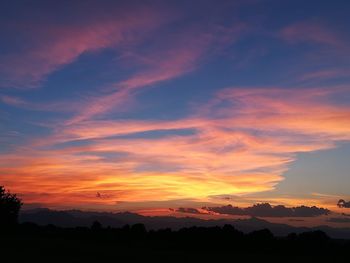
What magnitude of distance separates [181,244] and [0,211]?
45225mm

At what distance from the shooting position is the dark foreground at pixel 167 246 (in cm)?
5900

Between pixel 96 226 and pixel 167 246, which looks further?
pixel 96 226

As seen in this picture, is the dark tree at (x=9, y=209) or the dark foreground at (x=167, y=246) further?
the dark tree at (x=9, y=209)

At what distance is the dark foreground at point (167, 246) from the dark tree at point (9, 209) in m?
3.34

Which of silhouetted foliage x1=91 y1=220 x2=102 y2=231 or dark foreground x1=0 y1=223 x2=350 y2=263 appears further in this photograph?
silhouetted foliage x1=91 y1=220 x2=102 y2=231

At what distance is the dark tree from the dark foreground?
3.34 meters

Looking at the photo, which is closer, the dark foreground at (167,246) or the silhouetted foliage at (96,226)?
the dark foreground at (167,246)

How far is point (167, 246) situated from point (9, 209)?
45.6 metres

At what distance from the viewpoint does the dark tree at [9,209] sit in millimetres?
108438

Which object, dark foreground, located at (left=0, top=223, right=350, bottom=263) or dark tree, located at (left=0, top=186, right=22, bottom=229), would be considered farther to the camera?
dark tree, located at (left=0, top=186, right=22, bottom=229)

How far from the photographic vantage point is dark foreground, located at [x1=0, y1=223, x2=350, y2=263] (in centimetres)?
5900

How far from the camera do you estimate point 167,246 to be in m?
86.7

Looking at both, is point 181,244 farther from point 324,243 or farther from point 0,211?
point 0,211

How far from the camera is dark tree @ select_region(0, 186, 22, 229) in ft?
356
